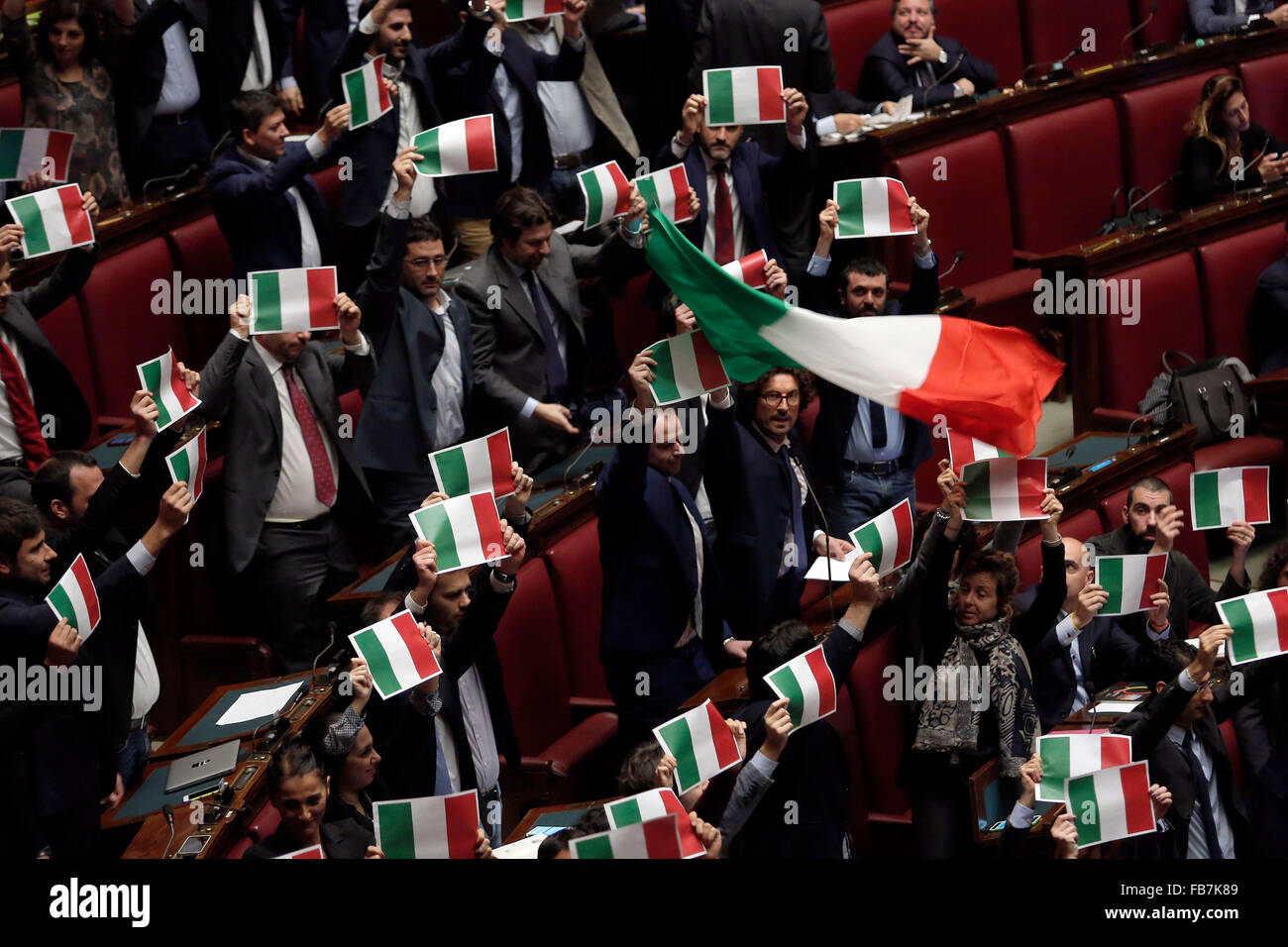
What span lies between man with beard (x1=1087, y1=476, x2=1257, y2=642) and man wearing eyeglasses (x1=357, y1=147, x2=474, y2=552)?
58.9 inches

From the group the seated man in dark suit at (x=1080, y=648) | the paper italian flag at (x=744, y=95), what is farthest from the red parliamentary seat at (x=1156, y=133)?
the seated man in dark suit at (x=1080, y=648)

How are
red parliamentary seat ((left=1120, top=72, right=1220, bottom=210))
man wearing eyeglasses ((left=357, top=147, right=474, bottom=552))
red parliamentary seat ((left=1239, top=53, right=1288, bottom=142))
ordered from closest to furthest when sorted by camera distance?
man wearing eyeglasses ((left=357, top=147, right=474, bottom=552))
red parliamentary seat ((left=1120, top=72, right=1220, bottom=210))
red parliamentary seat ((left=1239, top=53, right=1288, bottom=142))

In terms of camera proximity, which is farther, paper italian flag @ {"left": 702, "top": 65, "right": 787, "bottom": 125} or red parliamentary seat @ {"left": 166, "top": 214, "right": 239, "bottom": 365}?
red parliamentary seat @ {"left": 166, "top": 214, "right": 239, "bottom": 365}

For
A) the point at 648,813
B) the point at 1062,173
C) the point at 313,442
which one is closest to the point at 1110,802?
the point at 648,813

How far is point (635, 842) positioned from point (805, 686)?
70cm

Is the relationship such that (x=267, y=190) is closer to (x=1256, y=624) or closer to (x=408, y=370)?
(x=408, y=370)

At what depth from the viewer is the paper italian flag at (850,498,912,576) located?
11.8 ft

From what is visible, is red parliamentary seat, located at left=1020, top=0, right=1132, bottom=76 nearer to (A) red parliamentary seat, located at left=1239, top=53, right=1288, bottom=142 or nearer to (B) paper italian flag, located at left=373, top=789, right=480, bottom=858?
(A) red parliamentary seat, located at left=1239, top=53, right=1288, bottom=142

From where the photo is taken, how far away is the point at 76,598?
10.7 ft

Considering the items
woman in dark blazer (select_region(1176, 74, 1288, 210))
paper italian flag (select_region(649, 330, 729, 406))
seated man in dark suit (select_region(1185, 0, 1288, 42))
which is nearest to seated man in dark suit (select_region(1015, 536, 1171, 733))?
paper italian flag (select_region(649, 330, 729, 406))
